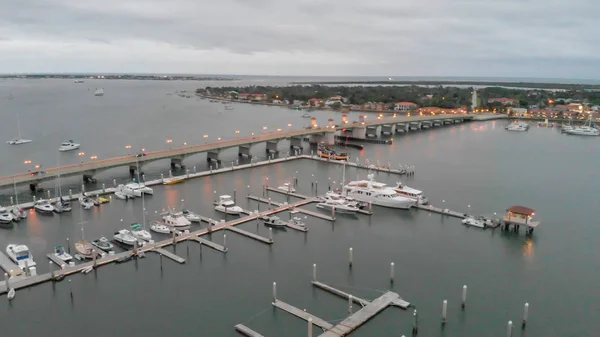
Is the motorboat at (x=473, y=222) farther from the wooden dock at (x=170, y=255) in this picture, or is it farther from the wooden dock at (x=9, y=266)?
the wooden dock at (x=9, y=266)

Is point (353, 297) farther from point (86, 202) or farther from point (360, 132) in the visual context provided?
point (360, 132)

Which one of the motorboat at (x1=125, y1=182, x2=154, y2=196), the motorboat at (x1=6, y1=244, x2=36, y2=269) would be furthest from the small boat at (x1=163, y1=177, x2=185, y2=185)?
the motorboat at (x1=6, y1=244, x2=36, y2=269)

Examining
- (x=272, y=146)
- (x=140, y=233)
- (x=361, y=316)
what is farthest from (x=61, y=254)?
(x=272, y=146)

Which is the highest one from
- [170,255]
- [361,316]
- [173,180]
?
[173,180]

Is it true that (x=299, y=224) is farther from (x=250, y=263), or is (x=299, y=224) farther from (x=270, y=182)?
(x=270, y=182)

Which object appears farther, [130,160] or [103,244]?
[130,160]

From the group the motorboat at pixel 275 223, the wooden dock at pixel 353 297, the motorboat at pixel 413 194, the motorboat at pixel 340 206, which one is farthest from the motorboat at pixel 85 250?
the motorboat at pixel 413 194

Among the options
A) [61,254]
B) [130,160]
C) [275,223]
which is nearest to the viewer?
[61,254]

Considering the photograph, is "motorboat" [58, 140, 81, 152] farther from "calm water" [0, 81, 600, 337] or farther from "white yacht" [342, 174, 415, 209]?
"white yacht" [342, 174, 415, 209]
